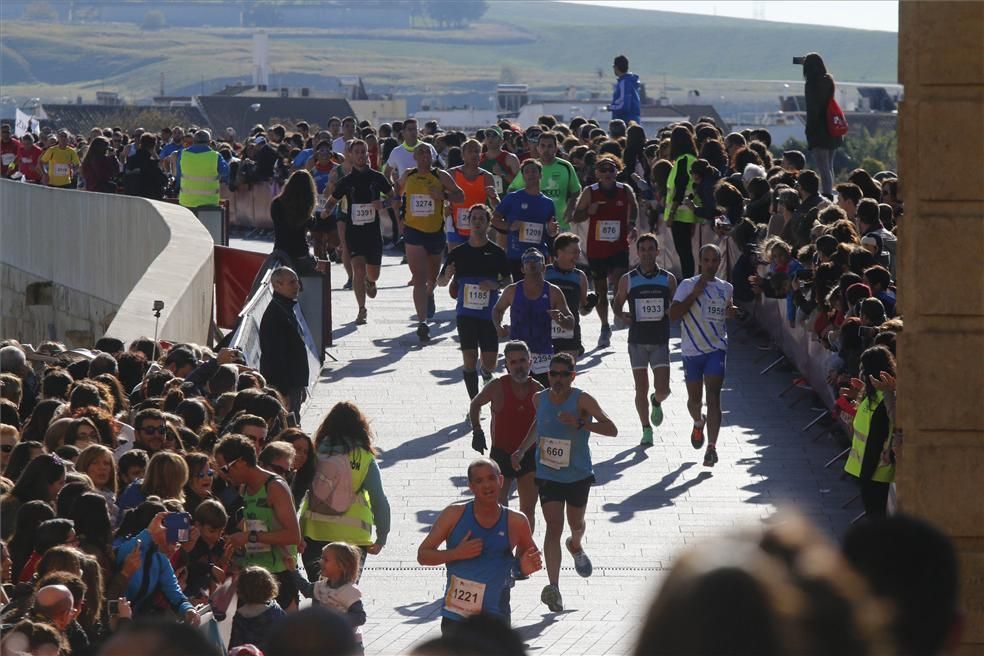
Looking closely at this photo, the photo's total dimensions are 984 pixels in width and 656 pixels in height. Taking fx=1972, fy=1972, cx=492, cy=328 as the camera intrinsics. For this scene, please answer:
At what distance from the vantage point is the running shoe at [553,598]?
458 inches

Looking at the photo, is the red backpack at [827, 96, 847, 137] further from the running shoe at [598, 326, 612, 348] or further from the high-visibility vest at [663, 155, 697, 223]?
the running shoe at [598, 326, 612, 348]

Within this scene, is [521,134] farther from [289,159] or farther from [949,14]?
[949,14]

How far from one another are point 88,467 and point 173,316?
7.82 meters

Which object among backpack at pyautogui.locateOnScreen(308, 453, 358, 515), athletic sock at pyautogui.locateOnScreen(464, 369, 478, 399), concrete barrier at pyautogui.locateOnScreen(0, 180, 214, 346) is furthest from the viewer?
concrete barrier at pyautogui.locateOnScreen(0, 180, 214, 346)

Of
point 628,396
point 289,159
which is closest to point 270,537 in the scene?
point 628,396

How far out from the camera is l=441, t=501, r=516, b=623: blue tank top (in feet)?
32.1

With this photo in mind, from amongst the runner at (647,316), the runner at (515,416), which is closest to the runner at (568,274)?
the runner at (647,316)

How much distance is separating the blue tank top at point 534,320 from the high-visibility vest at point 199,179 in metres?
12.2

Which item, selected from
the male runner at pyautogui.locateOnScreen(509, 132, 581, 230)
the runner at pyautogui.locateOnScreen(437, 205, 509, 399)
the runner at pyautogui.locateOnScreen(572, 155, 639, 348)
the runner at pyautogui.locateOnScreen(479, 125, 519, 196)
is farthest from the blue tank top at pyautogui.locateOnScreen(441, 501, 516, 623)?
the runner at pyautogui.locateOnScreen(479, 125, 519, 196)

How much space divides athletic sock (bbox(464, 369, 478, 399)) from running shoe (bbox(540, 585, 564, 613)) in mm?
5101

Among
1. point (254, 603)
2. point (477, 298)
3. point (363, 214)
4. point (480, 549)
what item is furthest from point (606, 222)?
point (254, 603)

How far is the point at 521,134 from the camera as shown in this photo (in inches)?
1089

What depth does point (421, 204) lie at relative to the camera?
2058 centimetres

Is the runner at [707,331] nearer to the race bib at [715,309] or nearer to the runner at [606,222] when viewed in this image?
the race bib at [715,309]
